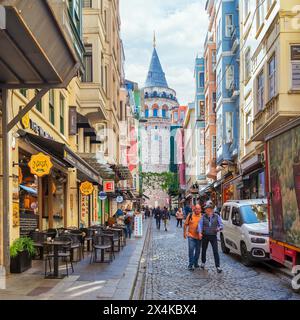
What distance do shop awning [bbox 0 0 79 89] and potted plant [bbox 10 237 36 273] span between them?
11.9ft

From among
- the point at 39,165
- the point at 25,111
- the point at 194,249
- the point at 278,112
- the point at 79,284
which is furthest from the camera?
the point at 278,112

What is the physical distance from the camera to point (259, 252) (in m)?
13.6

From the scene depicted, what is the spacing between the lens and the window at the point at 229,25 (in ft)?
121

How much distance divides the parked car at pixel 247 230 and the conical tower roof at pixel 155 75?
459 ft

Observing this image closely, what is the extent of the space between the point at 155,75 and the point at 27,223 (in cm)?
14373

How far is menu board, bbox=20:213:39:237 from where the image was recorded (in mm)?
14766

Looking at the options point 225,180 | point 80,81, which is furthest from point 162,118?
point 80,81

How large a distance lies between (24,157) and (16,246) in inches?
139

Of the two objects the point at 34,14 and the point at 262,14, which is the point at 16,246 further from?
the point at 262,14

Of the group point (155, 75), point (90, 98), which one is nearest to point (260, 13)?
point (90, 98)

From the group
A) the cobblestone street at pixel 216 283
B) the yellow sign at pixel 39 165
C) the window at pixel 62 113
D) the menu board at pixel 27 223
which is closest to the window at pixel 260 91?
the window at pixel 62 113

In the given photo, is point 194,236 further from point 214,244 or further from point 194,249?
point 214,244

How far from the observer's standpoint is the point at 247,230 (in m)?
14.2

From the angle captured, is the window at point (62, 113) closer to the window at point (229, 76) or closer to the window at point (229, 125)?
the window at point (229, 125)
